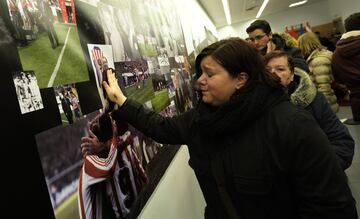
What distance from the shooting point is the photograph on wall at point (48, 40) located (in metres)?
0.77

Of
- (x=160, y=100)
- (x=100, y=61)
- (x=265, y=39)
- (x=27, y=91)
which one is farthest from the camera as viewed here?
(x=265, y=39)

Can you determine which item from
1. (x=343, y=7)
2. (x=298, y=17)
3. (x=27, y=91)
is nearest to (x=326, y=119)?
(x=27, y=91)

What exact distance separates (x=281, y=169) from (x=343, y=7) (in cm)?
1277

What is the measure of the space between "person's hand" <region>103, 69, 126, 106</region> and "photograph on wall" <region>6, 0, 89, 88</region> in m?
0.16

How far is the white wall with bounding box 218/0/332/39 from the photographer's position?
41.8ft

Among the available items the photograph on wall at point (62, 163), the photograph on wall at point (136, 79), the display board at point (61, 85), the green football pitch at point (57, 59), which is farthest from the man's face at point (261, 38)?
the photograph on wall at point (62, 163)

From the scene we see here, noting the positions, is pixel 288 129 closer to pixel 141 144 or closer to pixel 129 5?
pixel 141 144

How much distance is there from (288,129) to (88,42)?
2.43ft

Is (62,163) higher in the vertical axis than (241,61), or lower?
lower

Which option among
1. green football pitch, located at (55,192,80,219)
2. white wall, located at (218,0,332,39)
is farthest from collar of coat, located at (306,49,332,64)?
white wall, located at (218,0,332,39)

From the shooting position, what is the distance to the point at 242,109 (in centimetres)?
103

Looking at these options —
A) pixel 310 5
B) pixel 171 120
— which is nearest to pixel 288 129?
pixel 171 120

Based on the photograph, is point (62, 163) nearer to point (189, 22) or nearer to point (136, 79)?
point (136, 79)

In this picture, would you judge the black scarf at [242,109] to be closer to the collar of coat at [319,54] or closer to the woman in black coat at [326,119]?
the woman in black coat at [326,119]
